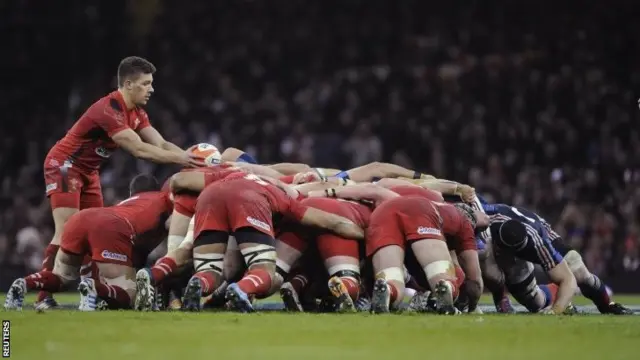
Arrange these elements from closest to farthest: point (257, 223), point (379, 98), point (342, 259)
→ point (257, 223)
point (342, 259)
point (379, 98)

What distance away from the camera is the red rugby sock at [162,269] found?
30.0 feet

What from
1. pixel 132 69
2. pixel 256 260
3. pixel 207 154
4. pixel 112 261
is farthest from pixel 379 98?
pixel 256 260

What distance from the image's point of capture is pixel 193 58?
68.0 ft

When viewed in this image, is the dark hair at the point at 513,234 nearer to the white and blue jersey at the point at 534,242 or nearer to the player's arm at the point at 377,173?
the white and blue jersey at the point at 534,242

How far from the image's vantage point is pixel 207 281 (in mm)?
8914

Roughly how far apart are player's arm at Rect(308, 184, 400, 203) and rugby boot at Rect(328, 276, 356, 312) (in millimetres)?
1160

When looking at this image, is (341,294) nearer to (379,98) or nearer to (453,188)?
(453,188)

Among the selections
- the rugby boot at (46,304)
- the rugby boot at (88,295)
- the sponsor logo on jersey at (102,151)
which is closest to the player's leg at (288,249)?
the rugby boot at (88,295)

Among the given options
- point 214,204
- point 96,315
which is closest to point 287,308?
point 214,204

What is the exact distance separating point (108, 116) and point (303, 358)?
531cm

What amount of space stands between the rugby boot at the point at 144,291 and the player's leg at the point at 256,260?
63 cm

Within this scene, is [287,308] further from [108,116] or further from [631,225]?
[631,225]

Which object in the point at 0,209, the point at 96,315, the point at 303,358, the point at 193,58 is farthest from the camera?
the point at 193,58

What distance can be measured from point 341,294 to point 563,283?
206 cm
